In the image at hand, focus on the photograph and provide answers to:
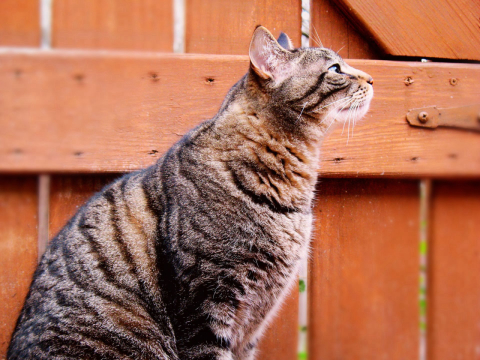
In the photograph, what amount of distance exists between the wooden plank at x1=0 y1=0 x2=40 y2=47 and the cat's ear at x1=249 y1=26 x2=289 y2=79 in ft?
3.76

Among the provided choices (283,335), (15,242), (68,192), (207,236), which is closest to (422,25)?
(207,236)

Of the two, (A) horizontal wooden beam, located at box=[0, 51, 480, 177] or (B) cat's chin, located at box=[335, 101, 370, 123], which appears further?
(A) horizontal wooden beam, located at box=[0, 51, 480, 177]

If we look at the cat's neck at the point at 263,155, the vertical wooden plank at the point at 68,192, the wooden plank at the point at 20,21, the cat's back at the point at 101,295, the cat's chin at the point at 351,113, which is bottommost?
the cat's back at the point at 101,295

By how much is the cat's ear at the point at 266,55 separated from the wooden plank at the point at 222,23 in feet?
1.43

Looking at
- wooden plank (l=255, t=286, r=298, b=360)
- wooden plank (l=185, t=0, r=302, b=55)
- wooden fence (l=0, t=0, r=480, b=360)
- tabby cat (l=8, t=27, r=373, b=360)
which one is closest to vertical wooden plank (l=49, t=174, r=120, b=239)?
wooden fence (l=0, t=0, r=480, b=360)

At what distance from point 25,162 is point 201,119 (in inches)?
34.1

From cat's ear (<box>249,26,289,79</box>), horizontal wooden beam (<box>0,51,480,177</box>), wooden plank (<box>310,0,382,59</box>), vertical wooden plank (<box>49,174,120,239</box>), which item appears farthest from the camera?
wooden plank (<box>310,0,382,59</box>)

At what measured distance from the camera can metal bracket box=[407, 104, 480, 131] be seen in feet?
7.20

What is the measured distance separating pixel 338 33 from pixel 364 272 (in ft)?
4.20

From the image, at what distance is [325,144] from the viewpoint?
218 cm

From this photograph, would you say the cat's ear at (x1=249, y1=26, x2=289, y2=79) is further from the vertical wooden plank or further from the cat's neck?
the vertical wooden plank

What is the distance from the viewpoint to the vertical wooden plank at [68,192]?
2.18 m

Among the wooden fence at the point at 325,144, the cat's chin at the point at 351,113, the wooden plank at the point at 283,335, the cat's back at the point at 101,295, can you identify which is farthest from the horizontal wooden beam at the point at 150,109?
the wooden plank at the point at 283,335

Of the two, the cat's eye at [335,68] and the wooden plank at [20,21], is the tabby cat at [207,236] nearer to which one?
the cat's eye at [335,68]
